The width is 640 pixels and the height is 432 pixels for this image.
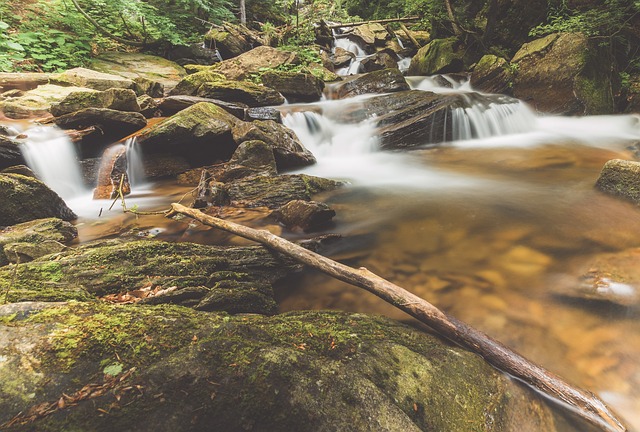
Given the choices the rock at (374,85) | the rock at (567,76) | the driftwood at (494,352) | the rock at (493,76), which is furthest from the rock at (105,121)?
the rock at (567,76)

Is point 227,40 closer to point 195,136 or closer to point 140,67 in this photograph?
point 140,67

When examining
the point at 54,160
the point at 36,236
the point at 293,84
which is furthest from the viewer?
the point at 293,84

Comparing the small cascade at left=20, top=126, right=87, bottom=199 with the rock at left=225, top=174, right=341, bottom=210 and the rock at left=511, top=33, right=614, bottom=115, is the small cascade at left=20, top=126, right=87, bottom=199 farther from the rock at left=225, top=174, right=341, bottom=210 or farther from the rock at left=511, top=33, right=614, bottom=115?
the rock at left=511, top=33, right=614, bottom=115

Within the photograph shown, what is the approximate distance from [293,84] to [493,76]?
→ 7.24m

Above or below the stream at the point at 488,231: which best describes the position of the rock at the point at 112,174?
above

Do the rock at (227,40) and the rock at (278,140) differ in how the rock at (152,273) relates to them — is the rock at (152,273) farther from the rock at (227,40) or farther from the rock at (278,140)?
the rock at (227,40)

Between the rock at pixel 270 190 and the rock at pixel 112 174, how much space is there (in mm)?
2262

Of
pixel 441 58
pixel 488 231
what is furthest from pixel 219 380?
pixel 441 58

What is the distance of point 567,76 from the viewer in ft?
30.6

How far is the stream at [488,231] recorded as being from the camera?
2.41 metres

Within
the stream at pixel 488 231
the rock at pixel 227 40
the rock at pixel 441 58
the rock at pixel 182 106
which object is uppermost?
the rock at pixel 227 40

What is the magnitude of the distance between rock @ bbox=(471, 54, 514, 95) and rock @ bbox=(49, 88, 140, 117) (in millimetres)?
11500

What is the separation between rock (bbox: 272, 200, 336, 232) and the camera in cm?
433

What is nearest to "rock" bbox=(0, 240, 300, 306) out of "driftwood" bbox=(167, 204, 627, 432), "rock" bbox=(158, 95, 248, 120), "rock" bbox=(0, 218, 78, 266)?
"rock" bbox=(0, 218, 78, 266)
